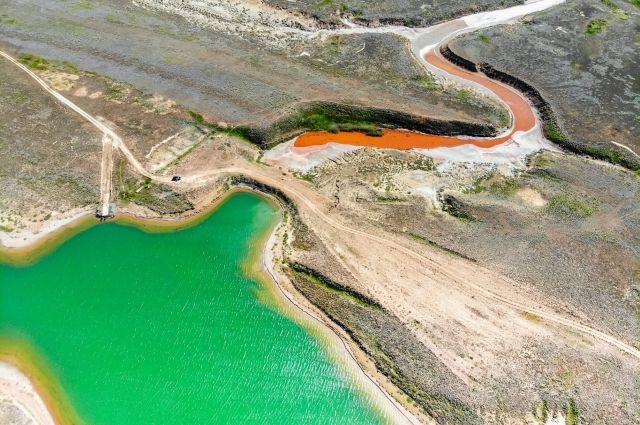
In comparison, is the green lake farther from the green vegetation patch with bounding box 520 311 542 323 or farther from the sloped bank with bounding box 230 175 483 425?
the green vegetation patch with bounding box 520 311 542 323

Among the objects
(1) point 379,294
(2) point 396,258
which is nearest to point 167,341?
(1) point 379,294

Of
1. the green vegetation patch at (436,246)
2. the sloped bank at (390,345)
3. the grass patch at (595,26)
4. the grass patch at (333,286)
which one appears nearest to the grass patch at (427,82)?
the green vegetation patch at (436,246)

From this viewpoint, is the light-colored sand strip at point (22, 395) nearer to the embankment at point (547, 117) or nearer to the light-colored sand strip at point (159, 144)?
the light-colored sand strip at point (159, 144)

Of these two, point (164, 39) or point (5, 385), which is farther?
point (164, 39)

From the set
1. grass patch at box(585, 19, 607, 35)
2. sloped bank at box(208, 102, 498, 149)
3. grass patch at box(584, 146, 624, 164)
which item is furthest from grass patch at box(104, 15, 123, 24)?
grass patch at box(585, 19, 607, 35)

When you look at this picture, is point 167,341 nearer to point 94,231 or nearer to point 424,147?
point 94,231

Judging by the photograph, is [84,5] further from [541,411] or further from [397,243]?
[541,411]
